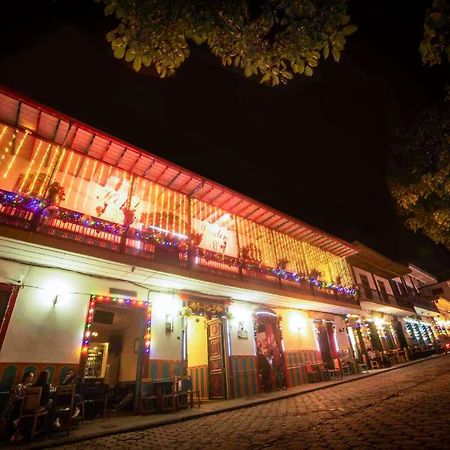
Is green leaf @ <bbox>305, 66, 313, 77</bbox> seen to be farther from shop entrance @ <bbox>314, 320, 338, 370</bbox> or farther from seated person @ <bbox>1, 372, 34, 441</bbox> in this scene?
shop entrance @ <bbox>314, 320, 338, 370</bbox>

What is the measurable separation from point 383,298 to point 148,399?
22191 mm

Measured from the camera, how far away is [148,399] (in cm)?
868

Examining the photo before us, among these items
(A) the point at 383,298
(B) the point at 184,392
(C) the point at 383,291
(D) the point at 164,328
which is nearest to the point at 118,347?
(D) the point at 164,328

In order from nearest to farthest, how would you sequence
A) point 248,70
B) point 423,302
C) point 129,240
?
point 248,70 < point 129,240 < point 423,302

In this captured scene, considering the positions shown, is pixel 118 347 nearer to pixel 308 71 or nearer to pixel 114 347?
pixel 114 347

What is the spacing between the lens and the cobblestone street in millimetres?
3745

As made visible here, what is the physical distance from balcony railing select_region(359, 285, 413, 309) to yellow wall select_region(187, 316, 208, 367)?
1257 cm

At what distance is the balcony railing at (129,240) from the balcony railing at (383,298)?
28.8 ft

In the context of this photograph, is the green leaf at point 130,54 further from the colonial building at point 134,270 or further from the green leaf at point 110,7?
the colonial building at point 134,270

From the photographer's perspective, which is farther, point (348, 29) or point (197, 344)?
point (197, 344)

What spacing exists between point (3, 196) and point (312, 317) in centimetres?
1605

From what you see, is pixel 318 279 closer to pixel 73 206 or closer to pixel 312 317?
pixel 312 317

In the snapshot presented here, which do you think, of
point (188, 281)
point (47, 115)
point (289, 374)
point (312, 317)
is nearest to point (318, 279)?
point (312, 317)

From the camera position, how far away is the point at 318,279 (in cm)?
1664
